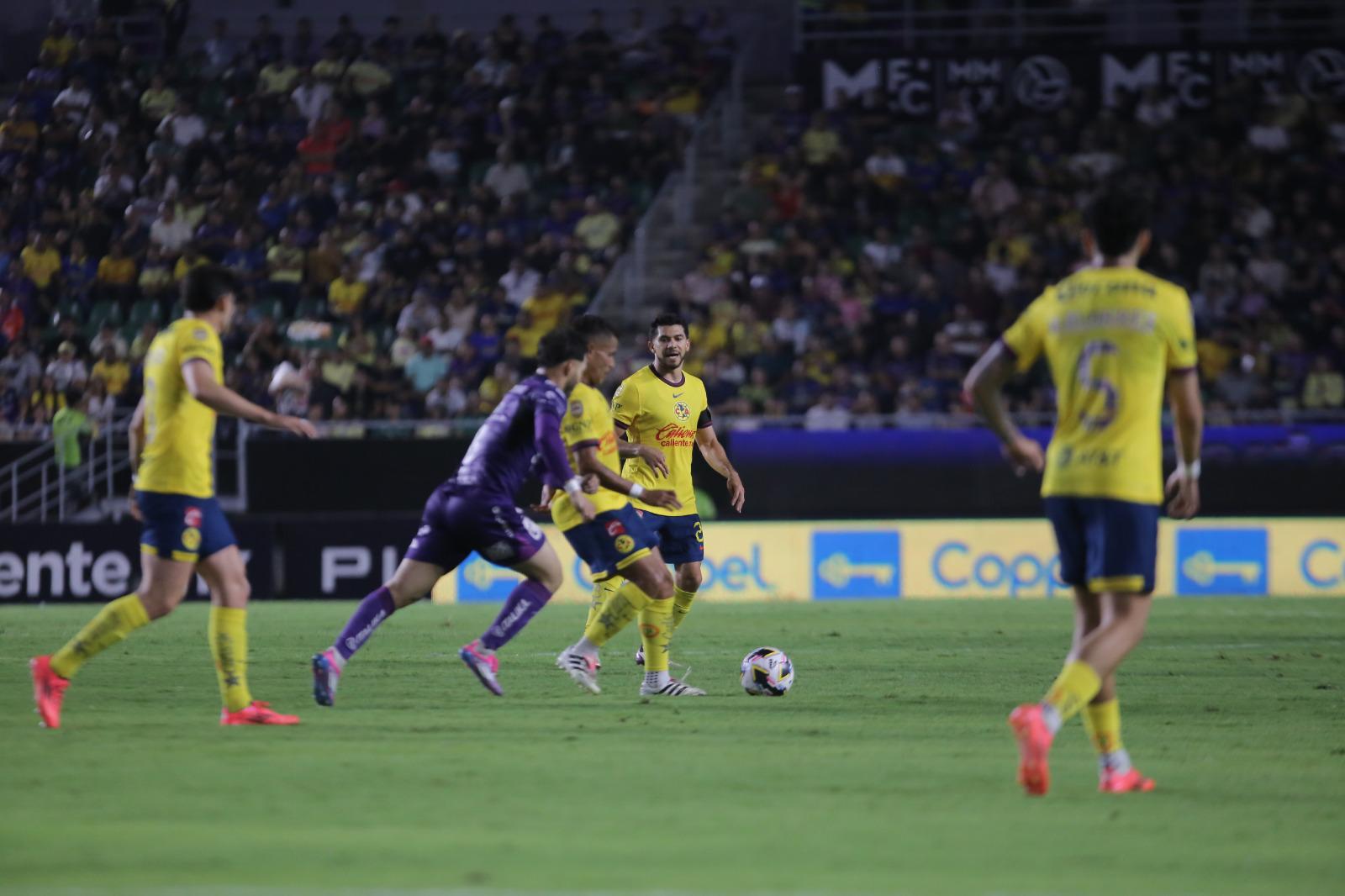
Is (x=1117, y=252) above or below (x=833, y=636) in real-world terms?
above

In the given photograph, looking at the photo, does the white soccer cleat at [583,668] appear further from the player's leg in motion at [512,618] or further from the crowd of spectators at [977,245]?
the crowd of spectators at [977,245]

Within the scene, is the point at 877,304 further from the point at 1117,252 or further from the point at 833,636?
the point at 1117,252

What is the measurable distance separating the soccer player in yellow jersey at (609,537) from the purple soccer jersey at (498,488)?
0.42 metres

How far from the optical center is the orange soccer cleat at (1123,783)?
23.7 ft

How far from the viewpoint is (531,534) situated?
10555 mm

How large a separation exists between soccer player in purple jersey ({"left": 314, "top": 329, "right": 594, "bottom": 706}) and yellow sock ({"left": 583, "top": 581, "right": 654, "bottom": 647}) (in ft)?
1.52

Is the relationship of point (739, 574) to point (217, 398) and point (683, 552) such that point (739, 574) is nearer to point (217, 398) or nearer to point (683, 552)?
point (683, 552)

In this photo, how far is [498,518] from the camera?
10.3 metres

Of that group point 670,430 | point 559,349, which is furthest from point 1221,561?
point 559,349

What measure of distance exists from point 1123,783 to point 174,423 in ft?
15.6

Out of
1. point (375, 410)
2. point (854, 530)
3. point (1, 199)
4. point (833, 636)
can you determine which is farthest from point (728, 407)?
point (1, 199)

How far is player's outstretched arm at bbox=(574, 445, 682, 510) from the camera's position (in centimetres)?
1073


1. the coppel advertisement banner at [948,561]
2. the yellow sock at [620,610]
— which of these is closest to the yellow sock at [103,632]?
the yellow sock at [620,610]

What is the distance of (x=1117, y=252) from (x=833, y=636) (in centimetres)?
913
